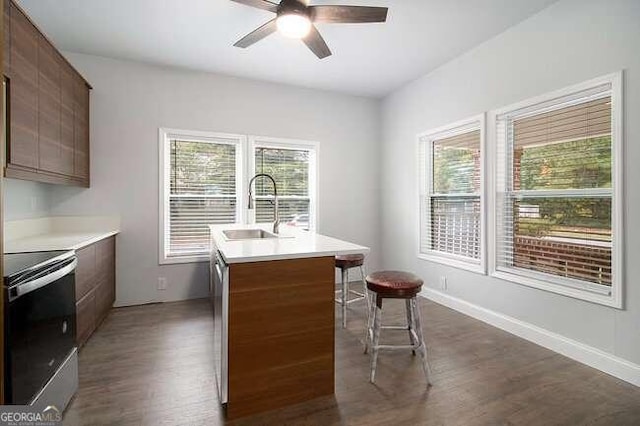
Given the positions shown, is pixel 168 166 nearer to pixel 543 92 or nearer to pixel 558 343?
pixel 543 92

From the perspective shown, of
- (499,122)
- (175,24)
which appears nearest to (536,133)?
(499,122)

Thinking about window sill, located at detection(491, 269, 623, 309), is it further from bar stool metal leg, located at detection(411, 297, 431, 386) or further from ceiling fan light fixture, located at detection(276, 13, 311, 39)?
ceiling fan light fixture, located at detection(276, 13, 311, 39)

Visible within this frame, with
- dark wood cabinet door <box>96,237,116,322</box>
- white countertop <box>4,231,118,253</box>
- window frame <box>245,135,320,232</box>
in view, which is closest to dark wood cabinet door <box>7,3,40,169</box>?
white countertop <box>4,231,118,253</box>

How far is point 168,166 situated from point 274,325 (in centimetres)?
286

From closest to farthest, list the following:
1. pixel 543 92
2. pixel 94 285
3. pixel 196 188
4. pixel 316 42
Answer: pixel 316 42 → pixel 543 92 → pixel 94 285 → pixel 196 188

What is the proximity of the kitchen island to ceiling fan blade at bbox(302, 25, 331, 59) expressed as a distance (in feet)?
5.23

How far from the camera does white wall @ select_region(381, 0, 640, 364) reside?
218cm

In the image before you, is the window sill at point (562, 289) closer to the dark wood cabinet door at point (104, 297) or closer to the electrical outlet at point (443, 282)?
the electrical outlet at point (443, 282)

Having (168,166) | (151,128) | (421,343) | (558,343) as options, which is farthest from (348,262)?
(151,128)

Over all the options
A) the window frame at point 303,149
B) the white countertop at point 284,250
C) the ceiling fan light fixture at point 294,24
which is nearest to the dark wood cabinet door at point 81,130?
the window frame at point 303,149

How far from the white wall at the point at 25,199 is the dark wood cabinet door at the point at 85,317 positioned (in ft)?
3.10

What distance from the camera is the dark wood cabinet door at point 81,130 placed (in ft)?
10.2

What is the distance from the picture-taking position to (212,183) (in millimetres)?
4062

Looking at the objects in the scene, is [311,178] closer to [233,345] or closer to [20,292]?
[233,345]
